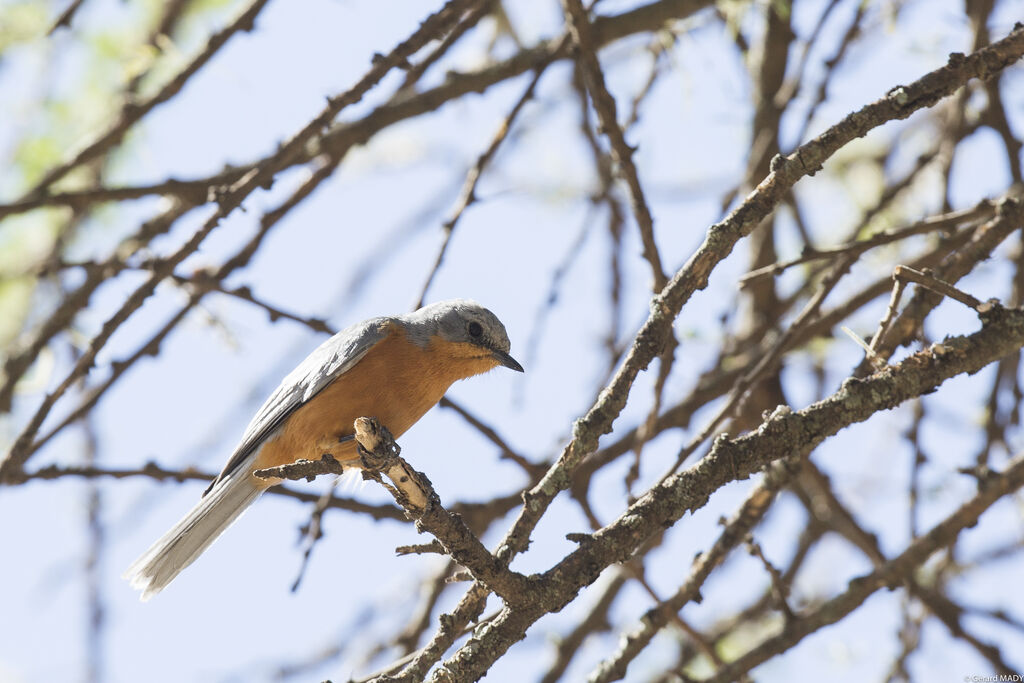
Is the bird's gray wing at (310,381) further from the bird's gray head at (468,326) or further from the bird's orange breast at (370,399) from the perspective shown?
the bird's gray head at (468,326)

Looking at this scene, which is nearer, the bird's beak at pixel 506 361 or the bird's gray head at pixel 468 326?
the bird's gray head at pixel 468 326

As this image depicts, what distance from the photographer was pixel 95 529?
6.60 metres

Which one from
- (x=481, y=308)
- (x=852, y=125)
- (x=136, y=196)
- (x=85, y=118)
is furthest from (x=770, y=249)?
(x=85, y=118)

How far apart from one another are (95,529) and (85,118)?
3543 mm

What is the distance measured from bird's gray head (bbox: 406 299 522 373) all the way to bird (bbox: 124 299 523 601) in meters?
0.02

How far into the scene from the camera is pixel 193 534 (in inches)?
190

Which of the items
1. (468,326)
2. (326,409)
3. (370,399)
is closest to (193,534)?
(326,409)

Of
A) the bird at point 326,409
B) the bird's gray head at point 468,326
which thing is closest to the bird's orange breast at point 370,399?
the bird at point 326,409

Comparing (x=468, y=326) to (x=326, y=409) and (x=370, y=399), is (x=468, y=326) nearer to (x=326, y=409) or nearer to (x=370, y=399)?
(x=370, y=399)

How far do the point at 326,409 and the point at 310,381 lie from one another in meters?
0.26

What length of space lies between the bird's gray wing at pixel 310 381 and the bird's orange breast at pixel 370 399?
4 centimetres

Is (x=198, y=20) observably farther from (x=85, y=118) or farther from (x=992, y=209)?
(x=992, y=209)

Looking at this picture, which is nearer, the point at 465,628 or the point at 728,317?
the point at 465,628

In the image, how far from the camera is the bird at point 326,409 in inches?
187
